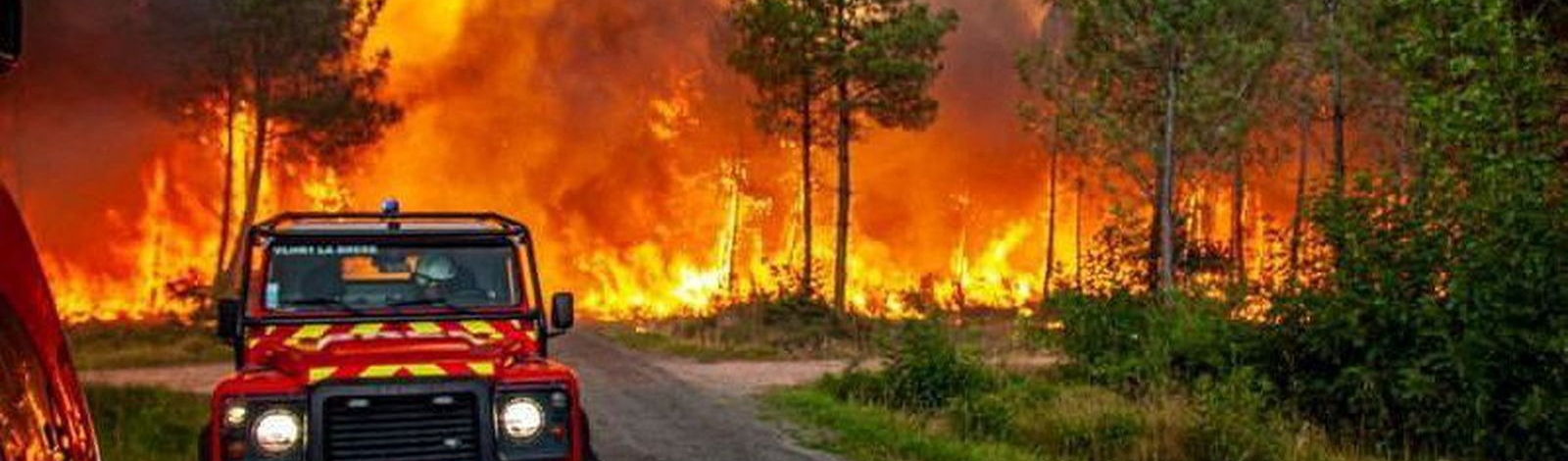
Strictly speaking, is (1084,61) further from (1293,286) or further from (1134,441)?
(1134,441)

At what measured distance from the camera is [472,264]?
376 inches

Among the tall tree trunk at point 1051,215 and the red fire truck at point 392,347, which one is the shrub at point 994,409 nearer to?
the red fire truck at point 392,347

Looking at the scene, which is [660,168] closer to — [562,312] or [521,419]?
[562,312]

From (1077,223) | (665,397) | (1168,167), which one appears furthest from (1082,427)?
(1077,223)

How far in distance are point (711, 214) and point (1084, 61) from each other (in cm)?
2483

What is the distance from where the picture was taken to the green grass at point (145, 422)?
1305 centimetres

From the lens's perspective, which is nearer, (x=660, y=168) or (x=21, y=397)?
(x=21, y=397)

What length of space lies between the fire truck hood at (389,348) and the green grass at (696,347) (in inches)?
674

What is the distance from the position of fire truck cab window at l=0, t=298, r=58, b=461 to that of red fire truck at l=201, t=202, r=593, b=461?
264 inches

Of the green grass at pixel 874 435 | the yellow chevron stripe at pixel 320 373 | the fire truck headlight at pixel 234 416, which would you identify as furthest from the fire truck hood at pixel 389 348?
the green grass at pixel 874 435

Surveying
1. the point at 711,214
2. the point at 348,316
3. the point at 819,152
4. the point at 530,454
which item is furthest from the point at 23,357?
the point at 819,152

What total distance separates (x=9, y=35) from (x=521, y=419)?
22.4ft

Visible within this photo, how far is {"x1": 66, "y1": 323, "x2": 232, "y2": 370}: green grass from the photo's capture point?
90.4ft

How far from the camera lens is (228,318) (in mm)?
8953
